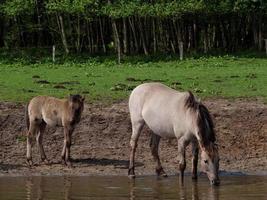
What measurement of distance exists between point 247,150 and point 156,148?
7.76 feet

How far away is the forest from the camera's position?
4431 cm

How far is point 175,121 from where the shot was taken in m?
14.4

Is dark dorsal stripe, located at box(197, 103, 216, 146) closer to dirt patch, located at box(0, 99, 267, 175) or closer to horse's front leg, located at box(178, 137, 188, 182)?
horse's front leg, located at box(178, 137, 188, 182)

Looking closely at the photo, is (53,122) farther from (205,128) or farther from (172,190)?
(172,190)

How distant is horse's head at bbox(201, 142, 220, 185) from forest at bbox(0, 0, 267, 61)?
28587mm

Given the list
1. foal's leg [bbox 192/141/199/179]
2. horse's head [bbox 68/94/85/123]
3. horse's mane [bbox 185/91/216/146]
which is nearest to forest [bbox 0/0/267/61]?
horse's head [bbox 68/94/85/123]

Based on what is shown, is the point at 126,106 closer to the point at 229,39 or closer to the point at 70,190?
the point at 70,190

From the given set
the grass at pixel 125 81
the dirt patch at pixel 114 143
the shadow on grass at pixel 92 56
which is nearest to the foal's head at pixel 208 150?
the dirt patch at pixel 114 143

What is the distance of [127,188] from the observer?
1344 cm

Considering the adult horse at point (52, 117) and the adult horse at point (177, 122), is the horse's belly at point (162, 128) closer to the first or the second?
the adult horse at point (177, 122)

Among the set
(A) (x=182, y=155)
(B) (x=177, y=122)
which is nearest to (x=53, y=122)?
(B) (x=177, y=122)

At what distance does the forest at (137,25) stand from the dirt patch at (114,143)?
23846 mm

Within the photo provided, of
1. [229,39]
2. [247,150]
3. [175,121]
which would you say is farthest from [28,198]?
[229,39]

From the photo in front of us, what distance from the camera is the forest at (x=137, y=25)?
44312 millimetres
